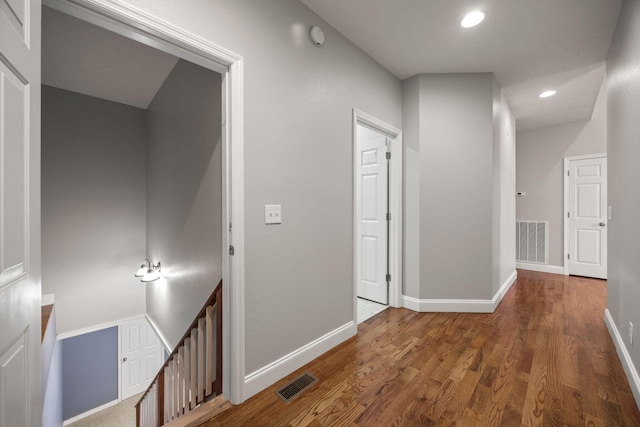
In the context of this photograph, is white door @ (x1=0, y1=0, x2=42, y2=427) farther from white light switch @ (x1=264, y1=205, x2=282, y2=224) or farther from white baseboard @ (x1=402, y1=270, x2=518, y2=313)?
white baseboard @ (x1=402, y1=270, x2=518, y2=313)

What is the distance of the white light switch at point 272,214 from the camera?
178 cm

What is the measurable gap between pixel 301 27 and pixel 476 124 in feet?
6.96

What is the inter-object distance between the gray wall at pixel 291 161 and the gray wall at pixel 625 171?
1.85m

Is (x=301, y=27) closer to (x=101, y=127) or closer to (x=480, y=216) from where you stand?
(x=480, y=216)

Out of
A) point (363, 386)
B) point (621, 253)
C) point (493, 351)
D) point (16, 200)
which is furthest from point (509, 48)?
point (16, 200)

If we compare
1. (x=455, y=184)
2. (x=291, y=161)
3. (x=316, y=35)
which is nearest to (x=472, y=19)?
(x=316, y=35)

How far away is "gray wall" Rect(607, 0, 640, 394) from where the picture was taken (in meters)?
1.73

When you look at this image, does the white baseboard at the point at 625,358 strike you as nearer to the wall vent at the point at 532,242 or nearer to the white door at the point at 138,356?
the wall vent at the point at 532,242

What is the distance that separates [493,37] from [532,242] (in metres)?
4.17

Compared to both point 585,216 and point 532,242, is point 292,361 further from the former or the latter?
point 585,216

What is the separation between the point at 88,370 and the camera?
393cm

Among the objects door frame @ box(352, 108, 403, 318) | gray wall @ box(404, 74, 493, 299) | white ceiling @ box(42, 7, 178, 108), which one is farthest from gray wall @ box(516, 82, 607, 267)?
white ceiling @ box(42, 7, 178, 108)

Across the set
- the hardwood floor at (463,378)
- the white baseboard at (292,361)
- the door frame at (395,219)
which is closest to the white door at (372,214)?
the door frame at (395,219)

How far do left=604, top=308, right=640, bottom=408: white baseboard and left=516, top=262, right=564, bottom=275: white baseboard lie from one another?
2.62 metres
